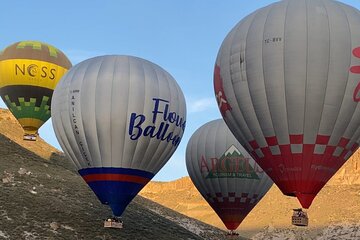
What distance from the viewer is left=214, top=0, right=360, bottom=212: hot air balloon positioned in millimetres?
22172

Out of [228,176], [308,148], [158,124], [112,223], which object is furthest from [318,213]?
[308,148]

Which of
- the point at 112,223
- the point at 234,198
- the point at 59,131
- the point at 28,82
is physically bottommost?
the point at 112,223

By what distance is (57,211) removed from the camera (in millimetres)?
36781

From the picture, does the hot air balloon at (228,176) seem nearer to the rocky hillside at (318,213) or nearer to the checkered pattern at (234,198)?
the checkered pattern at (234,198)

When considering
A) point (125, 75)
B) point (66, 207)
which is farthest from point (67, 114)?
point (66, 207)

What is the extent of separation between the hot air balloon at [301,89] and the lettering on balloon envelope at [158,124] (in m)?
5.08

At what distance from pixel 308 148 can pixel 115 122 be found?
374 inches

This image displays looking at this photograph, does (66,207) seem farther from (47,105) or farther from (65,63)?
(65,63)

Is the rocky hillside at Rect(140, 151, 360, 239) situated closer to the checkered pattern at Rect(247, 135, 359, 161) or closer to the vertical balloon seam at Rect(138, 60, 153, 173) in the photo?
the vertical balloon seam at Rect(138, 60, 153, 173)

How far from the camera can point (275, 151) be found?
23.0 meters

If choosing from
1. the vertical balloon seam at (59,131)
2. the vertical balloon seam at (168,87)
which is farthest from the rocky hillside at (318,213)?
the vertical balloon seam at (59,131)

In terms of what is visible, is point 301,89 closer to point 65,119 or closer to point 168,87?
point 168,87

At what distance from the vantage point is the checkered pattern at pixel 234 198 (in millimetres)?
34500

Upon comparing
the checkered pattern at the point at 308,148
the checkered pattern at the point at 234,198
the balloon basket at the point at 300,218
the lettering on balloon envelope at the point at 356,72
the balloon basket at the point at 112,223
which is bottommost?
the balloon basket at the point at 112,223
